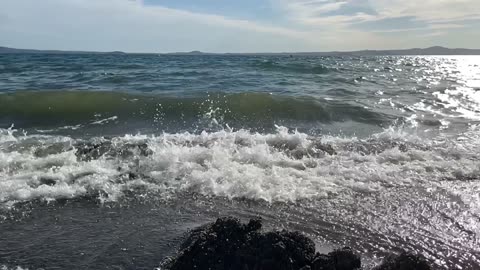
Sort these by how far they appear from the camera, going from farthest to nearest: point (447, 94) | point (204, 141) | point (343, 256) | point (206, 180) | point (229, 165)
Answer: point (447, 94)
point (204, 141)
point (229, 165)
point (206, 180)
point (343, 256)

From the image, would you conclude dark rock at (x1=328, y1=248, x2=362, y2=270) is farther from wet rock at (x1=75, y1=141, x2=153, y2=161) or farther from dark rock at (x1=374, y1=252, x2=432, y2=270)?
wet rock at (x1=75, y1=141, x2=153, y2=161)

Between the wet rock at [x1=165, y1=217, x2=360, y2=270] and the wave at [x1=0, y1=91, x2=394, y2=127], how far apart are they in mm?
8339

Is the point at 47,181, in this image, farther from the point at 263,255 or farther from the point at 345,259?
the point at 345,259

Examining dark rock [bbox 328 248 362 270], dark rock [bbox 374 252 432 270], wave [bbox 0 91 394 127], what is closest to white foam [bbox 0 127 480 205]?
dark rock [bbox 328 248 362 270]

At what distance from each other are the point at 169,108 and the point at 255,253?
10577 millimetres

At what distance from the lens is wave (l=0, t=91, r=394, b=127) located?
1250cm

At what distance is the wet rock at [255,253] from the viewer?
134 inches

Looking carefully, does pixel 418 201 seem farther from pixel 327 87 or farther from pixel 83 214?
pixel 327 87

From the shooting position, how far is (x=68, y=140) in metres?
8.85

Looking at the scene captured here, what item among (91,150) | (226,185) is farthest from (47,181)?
(226,185)

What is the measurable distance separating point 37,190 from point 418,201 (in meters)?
5.19

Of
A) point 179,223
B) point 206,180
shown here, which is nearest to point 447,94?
point 206,180

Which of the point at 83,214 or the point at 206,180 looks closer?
the point at 83,214

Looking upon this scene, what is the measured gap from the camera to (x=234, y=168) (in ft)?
22.1
